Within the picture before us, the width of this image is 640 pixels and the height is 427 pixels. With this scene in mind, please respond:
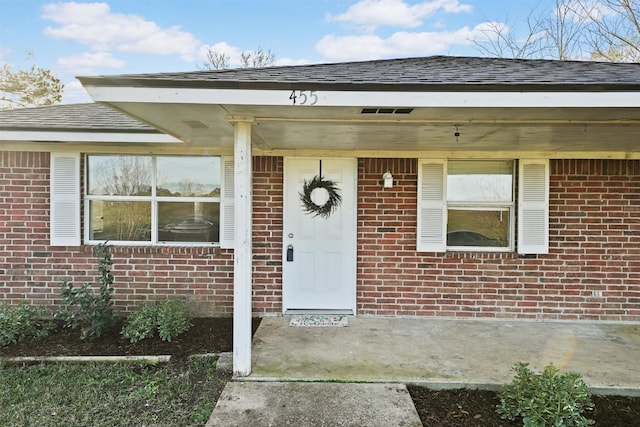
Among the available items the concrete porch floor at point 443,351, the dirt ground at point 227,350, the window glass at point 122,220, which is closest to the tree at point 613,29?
the concrete porch floor at point 443,351

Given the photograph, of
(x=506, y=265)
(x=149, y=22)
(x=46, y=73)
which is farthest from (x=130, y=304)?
(x=46, y=73)

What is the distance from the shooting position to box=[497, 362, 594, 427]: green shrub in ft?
8.20

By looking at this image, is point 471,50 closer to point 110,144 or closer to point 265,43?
point 265,43

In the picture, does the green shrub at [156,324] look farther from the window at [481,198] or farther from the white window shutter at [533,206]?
the white window shutter at [533,206]

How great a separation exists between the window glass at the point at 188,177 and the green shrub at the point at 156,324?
1581mm

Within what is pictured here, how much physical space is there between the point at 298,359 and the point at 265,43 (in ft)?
52.6

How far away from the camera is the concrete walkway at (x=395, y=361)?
2848mm

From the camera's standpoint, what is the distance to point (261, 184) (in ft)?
16.7

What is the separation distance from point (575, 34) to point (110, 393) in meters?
15.8

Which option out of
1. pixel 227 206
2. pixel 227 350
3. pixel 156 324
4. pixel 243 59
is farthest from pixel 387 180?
pixel 243 59

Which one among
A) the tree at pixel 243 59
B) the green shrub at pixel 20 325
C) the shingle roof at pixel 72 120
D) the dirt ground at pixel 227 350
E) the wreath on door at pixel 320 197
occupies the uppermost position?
the tree at pixel 243 59

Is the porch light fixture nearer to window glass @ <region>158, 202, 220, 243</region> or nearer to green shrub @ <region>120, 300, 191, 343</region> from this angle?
window glass @ <region>158, 202, 220, 243</region>

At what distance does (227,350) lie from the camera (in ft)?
13.1

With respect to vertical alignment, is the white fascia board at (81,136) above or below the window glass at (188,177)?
above
